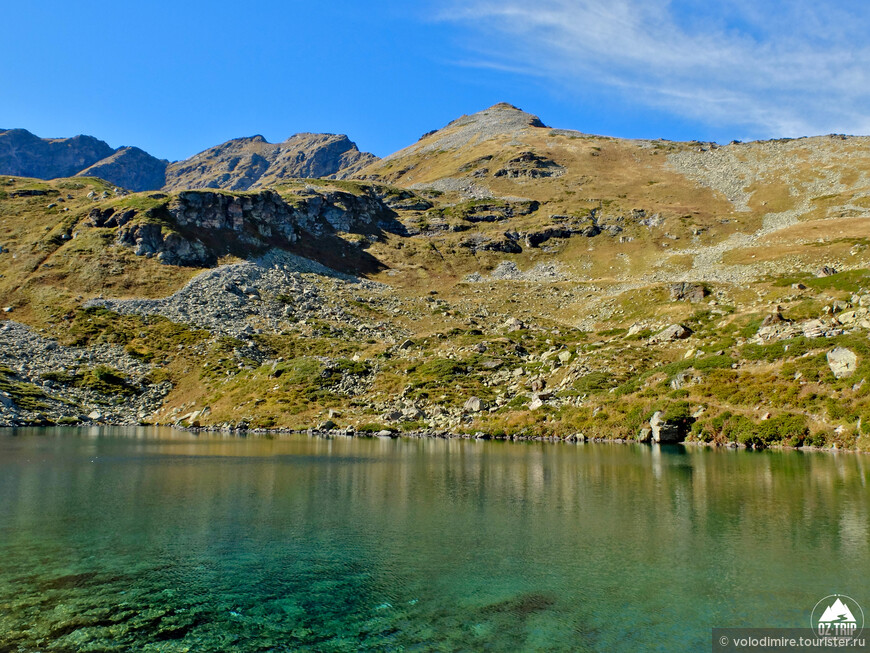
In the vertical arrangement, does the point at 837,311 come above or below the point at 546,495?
above

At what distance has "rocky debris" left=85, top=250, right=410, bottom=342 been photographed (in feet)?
318

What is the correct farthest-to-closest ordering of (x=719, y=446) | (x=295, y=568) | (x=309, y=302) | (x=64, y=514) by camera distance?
(x=309, y=302)
(x=719, y=446)
(x=64, y=514)
(x=295, y=568)

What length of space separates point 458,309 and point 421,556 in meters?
96.7

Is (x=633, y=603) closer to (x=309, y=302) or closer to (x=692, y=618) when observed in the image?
(x=692, y=618)

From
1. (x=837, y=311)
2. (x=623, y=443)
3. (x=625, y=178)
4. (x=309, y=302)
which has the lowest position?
(x=623, y=443)

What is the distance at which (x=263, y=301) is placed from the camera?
10612cm

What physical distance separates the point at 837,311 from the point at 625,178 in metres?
147

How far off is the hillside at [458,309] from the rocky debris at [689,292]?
478 mm

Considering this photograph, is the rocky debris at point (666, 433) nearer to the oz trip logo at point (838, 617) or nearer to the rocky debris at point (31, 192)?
the oz trip logo at point (838, 617)

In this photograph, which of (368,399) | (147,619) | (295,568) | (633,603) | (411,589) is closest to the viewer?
(147,619)

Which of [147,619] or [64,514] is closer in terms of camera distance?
[147,619]

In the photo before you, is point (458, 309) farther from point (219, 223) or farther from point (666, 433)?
point (666, 433)

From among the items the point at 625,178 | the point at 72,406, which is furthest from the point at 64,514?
the point at 625,178

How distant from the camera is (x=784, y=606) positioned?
1373 cm
